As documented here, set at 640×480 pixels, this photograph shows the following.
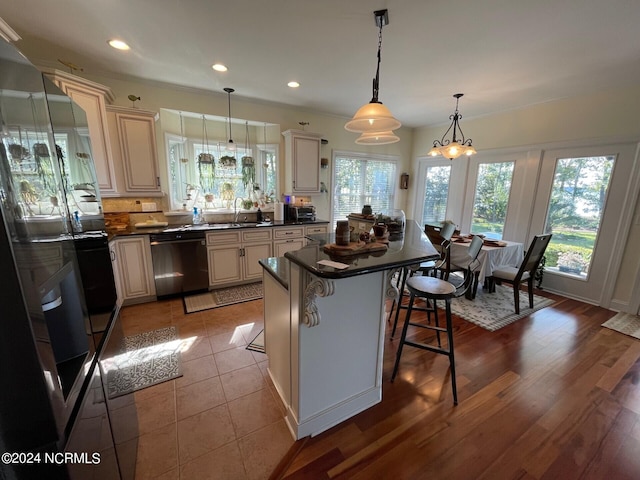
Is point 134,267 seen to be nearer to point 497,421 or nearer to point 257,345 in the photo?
point 257,345

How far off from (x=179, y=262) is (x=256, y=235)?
1080 mm

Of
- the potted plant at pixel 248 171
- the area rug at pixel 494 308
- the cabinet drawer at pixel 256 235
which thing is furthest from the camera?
the potted plant at pixel 248 171

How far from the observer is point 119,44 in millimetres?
2438

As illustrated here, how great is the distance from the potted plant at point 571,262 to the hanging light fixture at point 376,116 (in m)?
3.55

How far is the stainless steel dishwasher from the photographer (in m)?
3.27

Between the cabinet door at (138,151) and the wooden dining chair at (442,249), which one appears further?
the cabinet door at (138,151)

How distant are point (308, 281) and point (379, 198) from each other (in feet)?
15.2

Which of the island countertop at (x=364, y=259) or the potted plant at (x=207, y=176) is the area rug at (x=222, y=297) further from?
the island countertop at (x=364, y=259)

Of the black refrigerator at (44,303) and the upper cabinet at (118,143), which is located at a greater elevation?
the upper cabinet at (118,143)

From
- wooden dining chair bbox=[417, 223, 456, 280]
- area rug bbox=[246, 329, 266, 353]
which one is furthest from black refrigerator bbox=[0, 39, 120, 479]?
wooden dining chair bbox=[417, 223, 456, 280]

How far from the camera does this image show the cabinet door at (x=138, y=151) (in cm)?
311

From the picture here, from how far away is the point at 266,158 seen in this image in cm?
454

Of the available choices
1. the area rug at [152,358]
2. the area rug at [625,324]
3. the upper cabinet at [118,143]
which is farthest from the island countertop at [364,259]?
the area rug at [625,324]

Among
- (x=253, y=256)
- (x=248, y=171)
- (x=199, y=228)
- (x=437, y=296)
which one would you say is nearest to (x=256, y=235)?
(x=253, y=256)
